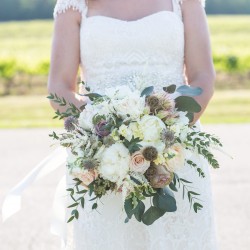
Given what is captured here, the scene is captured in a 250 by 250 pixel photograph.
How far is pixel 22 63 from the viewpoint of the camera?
26531 mm

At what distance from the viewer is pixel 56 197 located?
4188 millimetres

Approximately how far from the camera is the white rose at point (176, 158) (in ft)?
11.1

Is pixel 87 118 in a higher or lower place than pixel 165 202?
higher

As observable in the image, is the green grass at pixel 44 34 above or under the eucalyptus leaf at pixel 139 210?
under

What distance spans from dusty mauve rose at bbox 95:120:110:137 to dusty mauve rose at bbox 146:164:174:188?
22 centimetres

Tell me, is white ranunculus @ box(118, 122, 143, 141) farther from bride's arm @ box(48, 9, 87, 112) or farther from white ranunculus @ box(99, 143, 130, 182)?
bride's arm @ box(48, 9, 87, 112)

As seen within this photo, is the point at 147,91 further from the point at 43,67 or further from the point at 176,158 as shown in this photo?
the point at 43,67

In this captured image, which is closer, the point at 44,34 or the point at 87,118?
the point at 87,118

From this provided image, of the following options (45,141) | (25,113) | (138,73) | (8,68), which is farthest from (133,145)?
(8,68)

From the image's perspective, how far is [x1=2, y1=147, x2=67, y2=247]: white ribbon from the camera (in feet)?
13.0

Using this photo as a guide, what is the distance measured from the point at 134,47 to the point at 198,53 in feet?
0.91

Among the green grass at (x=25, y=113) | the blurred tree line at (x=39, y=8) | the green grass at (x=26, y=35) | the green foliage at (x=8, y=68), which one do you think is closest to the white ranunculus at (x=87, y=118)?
the green grass at (x=25, y=113)

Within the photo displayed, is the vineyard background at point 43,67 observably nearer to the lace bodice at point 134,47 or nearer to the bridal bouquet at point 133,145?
the lace bodice at point 134,47

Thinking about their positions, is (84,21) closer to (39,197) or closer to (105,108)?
(105,108)
